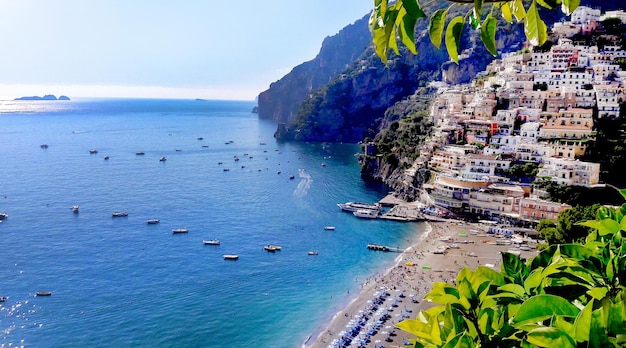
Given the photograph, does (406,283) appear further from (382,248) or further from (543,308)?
(543,308)

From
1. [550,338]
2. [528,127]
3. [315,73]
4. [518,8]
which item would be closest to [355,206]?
[528,127]

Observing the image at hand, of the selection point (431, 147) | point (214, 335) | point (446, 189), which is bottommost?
point (214, 335)

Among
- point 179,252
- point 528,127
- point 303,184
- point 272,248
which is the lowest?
point 179,252

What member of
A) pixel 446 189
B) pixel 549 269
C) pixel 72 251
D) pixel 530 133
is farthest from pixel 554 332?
pixel 530 133

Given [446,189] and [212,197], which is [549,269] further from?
[212,197]

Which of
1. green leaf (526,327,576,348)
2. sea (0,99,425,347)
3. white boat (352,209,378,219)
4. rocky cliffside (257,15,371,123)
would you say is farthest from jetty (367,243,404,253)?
rocky cliffside (257,15,371,123)

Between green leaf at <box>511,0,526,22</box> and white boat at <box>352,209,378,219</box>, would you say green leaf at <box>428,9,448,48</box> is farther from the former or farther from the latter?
white boat at <box>352,209,378,219</box>
